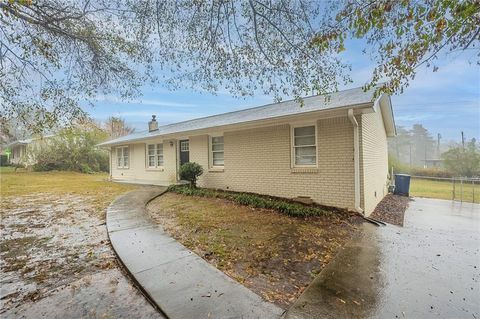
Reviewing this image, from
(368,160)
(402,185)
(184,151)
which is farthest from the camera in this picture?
(184,151)

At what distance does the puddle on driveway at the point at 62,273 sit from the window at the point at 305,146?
644cm

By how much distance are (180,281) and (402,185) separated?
13.3 metres

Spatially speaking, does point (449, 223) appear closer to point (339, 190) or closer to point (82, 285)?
point (339, 190)

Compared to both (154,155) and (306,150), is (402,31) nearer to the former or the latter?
(306,150)

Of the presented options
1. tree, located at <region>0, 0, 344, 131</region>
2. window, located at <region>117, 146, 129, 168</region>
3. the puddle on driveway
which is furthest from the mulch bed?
window, located at <region>117, 146, 129, 168</region>

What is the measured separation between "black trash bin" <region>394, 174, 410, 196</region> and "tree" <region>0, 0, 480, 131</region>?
10.3 m

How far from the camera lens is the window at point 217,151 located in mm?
11305

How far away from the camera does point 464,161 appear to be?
70.9 ft

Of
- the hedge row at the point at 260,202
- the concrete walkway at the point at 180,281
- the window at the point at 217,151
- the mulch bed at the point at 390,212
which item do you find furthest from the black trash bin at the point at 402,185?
the concrete walkway at the point at 180,281

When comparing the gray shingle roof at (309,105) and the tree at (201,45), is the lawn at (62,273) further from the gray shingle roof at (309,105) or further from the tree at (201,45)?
the gray shingle roof at (309,105)

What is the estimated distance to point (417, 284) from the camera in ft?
11.0

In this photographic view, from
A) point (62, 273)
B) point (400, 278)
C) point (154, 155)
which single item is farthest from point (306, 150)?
point (154, 155)

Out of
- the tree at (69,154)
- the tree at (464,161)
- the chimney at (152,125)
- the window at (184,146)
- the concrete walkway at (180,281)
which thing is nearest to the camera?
the concrete walkway at (180,281)

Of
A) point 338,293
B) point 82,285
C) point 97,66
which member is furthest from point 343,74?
point 97,66
